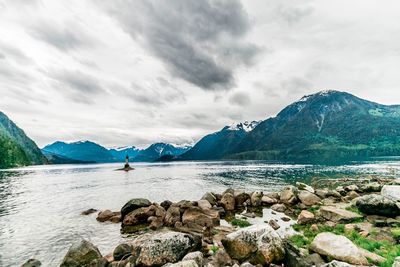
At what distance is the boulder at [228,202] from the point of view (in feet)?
112

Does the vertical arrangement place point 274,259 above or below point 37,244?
above

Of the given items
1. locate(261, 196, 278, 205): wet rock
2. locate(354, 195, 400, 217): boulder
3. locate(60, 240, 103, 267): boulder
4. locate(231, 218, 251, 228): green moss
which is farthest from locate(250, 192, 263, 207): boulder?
locate(60, 240, 103, 267): boulder

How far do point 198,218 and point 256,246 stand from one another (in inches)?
452

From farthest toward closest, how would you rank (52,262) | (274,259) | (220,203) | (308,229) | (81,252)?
(220,203) → (308,229) → (52,262) → (81,252) → (274,259)

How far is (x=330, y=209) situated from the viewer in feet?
80.5

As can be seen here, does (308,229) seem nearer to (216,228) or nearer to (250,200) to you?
(216,228)

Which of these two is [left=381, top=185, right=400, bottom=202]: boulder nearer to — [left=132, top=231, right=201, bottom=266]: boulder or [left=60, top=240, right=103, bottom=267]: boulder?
[left=132, top=231, right=201, bottom=266]: boulder

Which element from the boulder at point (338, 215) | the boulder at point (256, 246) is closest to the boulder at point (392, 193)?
the boulder at point (338, 215)

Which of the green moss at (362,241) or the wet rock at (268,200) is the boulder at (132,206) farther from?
the green moss at (362,241)

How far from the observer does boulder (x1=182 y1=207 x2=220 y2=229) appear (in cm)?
2450

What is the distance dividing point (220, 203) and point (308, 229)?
578 inches

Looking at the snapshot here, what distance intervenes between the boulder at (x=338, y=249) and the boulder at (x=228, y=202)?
1939 centimetres

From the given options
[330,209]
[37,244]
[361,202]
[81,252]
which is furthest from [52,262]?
[361,202]

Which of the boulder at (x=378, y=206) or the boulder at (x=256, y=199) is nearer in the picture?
the boulder at (x=378, y=206)
